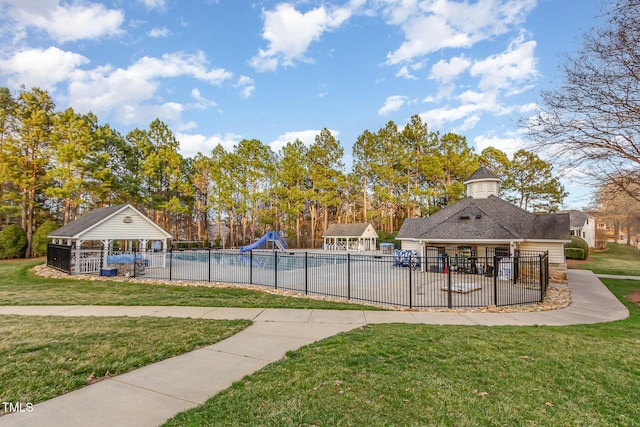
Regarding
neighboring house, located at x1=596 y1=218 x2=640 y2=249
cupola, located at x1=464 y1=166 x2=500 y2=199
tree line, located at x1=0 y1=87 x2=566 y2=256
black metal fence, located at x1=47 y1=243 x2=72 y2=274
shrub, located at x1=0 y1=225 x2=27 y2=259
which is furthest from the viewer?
neighboring house, located at x1=596 y1=218 x2=640 y2=249

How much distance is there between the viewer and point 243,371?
156 inches

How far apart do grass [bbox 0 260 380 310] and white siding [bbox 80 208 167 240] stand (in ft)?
13.4

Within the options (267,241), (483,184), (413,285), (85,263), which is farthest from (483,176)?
(85,263)

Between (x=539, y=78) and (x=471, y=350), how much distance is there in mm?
8798

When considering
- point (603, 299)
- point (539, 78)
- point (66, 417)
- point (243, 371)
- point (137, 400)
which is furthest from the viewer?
point (603, 299)

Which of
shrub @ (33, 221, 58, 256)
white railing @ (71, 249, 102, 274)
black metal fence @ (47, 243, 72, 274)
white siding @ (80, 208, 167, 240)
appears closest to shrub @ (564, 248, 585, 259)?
white siding @ (80, 208, 167, 240)

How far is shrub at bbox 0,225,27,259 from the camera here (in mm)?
22047

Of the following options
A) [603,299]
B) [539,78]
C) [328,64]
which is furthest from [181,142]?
[603,299]

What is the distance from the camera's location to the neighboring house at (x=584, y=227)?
132 ft

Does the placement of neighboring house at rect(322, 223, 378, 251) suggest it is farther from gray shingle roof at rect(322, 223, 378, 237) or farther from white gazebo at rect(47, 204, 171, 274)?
white gazebo at rect(47, 204, 171, 274)

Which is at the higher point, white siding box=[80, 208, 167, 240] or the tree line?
the tree line

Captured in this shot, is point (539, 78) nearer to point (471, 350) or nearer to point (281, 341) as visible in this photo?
point (471, 350)

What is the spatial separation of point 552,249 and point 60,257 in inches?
1074

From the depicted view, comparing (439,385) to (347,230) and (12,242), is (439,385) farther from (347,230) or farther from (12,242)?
(347,230)
